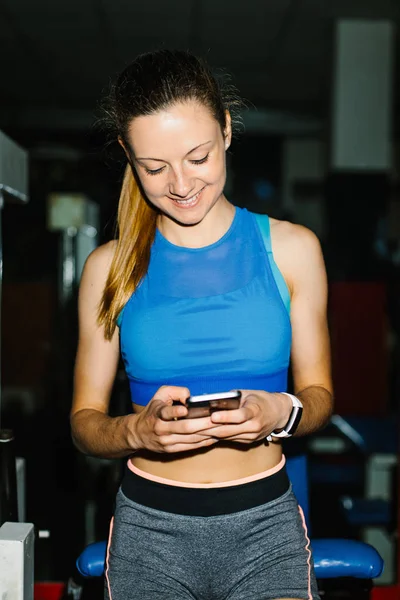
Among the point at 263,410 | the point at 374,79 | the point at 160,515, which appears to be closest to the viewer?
the point at 263,410

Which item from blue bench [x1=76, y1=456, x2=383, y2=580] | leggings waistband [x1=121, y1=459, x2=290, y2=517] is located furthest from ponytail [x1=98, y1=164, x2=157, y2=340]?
blue bench [x1=76, y1=456, x2=383, y2=580]

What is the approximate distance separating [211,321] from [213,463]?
25cm

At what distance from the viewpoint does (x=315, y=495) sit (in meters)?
4.40

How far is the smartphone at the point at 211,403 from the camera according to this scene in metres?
1.02

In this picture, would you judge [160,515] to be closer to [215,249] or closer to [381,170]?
[215,249]

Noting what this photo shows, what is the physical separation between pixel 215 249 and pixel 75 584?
2.73ft

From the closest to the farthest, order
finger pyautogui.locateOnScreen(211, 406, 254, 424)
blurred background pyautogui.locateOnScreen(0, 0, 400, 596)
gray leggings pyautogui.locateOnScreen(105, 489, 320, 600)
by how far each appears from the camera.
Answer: finger pyautogui.locateOnScreen(211, 406, 254, 424), gray leggings pyautogui.locateOnScreen(105, 489, 320, 600), blurred background pyautogui.locateOnScreen(0, 0, 400, 596)

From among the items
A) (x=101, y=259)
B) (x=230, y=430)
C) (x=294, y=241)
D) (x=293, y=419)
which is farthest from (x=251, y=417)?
(x=101, y=259)

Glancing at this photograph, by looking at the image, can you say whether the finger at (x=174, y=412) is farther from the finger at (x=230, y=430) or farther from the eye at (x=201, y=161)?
the eye at (x=201, y=161)

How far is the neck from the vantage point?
134cm

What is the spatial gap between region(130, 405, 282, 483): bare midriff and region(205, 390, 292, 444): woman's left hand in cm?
13

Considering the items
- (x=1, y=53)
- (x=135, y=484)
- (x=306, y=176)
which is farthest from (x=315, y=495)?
(x=306, y=176)

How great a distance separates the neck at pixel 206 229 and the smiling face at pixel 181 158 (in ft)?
0.20

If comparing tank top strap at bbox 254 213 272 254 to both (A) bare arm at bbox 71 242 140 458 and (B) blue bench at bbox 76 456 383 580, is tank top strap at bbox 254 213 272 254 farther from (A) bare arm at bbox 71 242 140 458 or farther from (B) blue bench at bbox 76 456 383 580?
(B) blue bench at bbox 76 456 383 580
